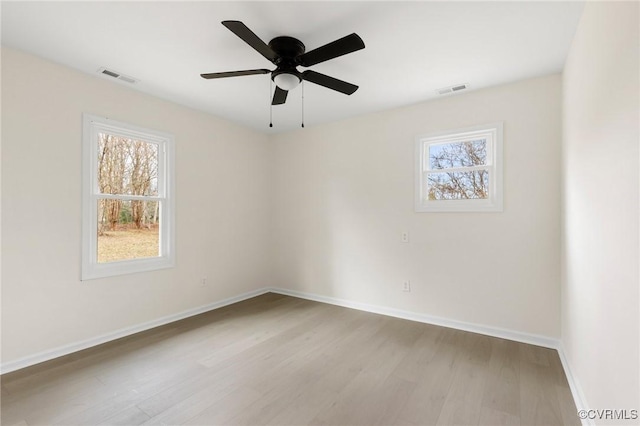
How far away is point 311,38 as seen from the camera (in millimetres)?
2234

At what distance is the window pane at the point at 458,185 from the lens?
3264 millimetres

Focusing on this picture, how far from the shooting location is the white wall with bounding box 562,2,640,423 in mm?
1176

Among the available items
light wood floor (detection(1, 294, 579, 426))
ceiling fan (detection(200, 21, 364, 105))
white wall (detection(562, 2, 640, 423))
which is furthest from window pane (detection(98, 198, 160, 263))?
white wall (detection(562, 2, 640, 423))

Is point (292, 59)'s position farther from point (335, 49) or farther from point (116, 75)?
point (116, 75)

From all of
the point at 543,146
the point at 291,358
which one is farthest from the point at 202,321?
the point at 543,146

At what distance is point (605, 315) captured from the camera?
147 cm

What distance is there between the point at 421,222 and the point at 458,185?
599 millimetres

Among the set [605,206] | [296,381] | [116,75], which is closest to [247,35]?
[116,75]

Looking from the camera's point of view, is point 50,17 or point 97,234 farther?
point 97,234

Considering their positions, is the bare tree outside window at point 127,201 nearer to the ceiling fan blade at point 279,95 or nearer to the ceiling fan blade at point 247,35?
the ceiling fan blade at point 279,95

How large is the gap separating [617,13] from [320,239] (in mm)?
3644

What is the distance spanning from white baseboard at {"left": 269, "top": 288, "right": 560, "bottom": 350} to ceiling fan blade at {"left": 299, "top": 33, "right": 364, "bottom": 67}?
3.01 m

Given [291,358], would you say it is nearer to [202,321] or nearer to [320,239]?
[202,321]

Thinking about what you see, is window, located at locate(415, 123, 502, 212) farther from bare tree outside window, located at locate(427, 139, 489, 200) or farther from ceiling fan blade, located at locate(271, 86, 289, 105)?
ceiling fan blade, located at locate(271, 86, 289, 105)
